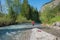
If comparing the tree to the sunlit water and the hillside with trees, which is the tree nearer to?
the hillside with trees

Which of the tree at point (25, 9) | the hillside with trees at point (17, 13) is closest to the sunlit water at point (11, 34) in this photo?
the hillside with trees at point (17, 13)

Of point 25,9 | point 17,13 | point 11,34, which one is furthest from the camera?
point 25,9

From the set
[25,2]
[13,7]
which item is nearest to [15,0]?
[13,7]

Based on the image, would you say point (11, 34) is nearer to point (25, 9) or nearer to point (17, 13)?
point (17, 13)

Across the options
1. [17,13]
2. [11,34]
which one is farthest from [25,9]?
[11,34]

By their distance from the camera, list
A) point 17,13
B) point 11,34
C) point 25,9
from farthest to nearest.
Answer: point 25,9, point 17,13, point 11,34

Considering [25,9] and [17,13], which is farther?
[25,9]

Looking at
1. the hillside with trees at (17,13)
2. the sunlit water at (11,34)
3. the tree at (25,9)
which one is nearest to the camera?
the sunlit water at (11,34)

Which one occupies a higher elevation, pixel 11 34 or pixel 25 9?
pixel 11 34

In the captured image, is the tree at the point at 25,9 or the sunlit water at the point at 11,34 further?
the tree at the point at 25,9

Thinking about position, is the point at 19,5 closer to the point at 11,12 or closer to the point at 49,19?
the point at 11,12

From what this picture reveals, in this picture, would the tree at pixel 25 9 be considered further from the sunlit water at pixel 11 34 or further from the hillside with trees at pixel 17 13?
the sunlit water at pixel 11 34

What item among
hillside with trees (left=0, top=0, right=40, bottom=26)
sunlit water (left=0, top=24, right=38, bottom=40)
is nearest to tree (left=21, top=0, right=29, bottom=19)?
hillside with trees (left=0, top=0, right=40, bottom=26)

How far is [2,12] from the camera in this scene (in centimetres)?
5859
